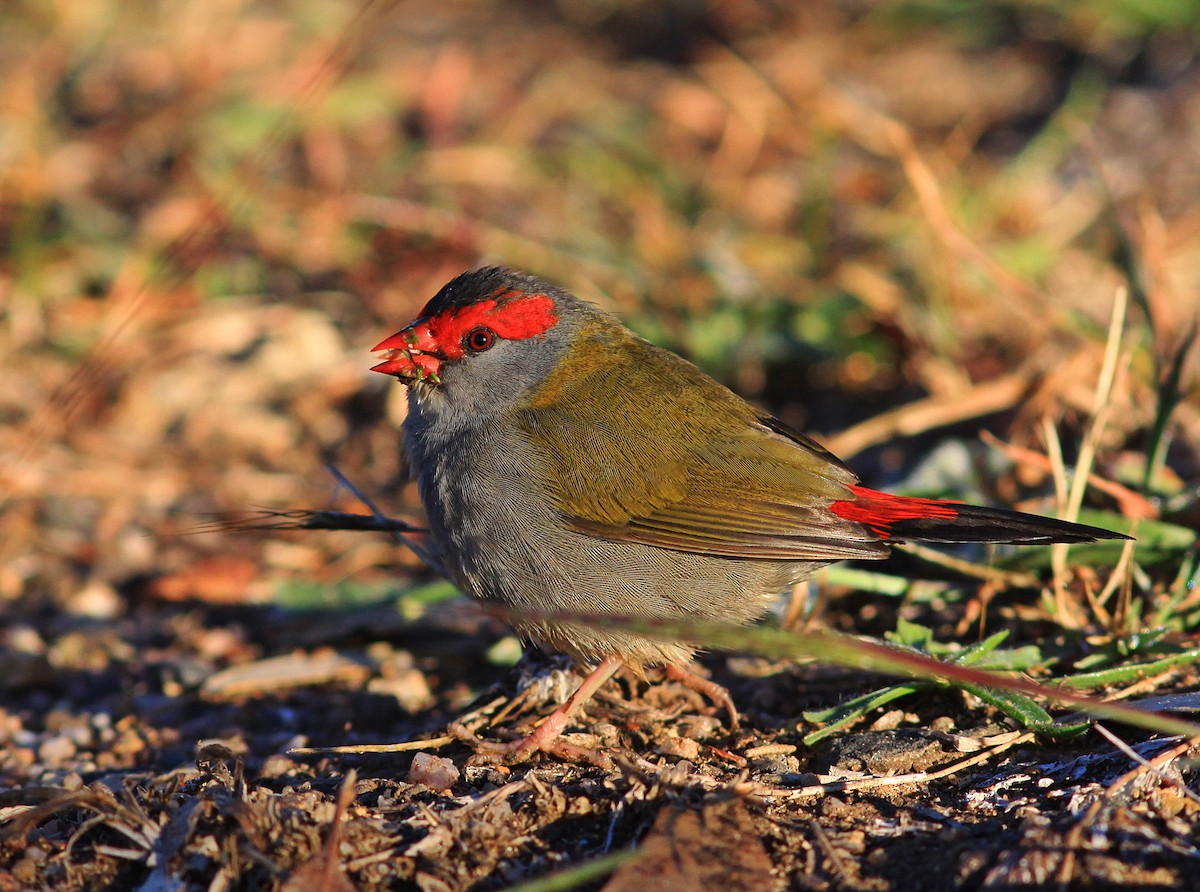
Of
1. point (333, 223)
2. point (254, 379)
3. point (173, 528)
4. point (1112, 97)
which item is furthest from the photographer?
point (1112, 97)

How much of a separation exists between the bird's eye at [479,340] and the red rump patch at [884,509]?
1.16 meters

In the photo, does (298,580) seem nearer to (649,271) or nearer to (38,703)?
(38,703)

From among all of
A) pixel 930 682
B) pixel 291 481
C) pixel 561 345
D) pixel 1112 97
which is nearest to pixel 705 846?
pixel 930 682

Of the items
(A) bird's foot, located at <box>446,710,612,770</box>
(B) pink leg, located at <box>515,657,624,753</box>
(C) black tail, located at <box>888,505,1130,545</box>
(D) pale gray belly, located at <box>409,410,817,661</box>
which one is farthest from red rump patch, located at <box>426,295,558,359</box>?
(C) black tail, located at <box>888,505,1130,545</box>

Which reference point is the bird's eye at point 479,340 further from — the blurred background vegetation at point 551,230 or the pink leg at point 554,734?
the pink leg at point 554,734

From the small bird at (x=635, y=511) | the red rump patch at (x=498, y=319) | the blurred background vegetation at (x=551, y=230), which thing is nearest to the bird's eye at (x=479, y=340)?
the red rump patch at (x=498, y=319)

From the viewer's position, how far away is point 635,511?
3.34 metres

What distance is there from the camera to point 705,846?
256cm

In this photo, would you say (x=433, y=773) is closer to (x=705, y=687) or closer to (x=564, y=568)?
(x=564, y=568)

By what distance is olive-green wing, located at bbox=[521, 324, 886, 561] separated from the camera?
3281 millimetres

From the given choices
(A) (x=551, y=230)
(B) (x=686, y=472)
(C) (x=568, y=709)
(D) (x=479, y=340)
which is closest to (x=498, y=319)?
→ (D) (x=479, y=340)

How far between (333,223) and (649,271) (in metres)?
1.63

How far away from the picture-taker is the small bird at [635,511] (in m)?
3.25

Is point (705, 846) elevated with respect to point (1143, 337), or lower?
lower
